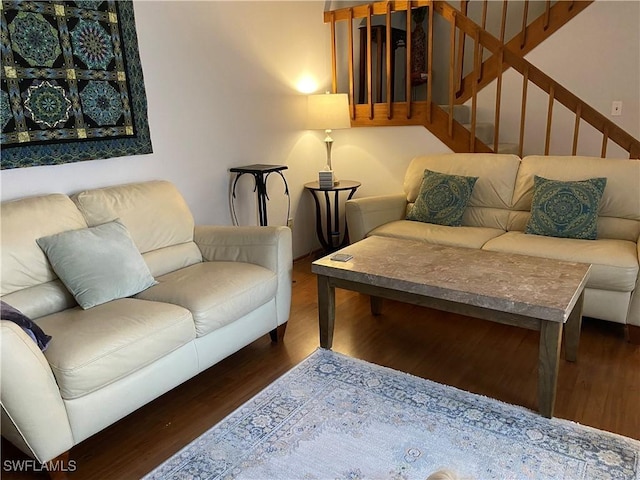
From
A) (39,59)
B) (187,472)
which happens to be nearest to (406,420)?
(187,472)

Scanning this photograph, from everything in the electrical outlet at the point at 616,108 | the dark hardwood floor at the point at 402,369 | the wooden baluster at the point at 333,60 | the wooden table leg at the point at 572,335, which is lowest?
the dark hardwood floor at the point at 402,369

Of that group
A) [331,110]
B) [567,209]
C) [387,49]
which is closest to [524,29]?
[387,49]

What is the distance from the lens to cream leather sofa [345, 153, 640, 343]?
96.7 inches

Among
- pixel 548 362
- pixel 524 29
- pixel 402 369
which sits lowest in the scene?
pixel 402 369

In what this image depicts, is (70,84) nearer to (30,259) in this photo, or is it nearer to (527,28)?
(30,259)

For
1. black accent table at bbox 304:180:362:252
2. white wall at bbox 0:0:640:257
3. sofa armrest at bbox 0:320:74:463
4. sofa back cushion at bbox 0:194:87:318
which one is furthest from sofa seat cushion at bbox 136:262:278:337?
black accent table at bbox 304:180:362:252

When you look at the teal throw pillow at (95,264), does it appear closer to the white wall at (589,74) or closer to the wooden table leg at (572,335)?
the wooden table leg at (572,335)

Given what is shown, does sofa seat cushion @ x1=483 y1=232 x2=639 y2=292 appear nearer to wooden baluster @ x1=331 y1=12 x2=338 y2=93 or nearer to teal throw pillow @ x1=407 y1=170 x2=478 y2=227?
teal throw pillow @ x1=407 y1=170 x2=478 y2=227

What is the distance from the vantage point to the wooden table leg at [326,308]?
241 cm

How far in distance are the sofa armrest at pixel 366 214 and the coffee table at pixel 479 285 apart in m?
0.61

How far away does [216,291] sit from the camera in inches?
85.7

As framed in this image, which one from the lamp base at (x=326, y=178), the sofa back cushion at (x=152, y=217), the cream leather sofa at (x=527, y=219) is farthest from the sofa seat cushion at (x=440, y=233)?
the sofa back cushion at (x=152, y=217)

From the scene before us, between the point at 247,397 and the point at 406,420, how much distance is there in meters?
0.71

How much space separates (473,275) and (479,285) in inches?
4.9
